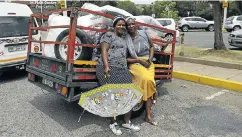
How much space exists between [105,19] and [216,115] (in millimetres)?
2481


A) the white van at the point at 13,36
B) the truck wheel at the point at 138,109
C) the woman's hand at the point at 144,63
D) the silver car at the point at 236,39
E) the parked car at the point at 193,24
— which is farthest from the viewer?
the parked car at the point at 193,24

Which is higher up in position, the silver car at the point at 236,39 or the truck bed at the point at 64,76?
the silver car at the point at 236,39

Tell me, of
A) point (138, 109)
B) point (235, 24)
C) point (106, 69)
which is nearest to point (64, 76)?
point (106, 69)

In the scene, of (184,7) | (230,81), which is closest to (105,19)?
(230,81)

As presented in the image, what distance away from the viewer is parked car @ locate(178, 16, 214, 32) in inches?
1125

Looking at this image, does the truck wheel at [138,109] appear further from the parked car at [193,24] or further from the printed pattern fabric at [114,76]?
the parked car at [193,24]

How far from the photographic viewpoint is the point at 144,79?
3.98m

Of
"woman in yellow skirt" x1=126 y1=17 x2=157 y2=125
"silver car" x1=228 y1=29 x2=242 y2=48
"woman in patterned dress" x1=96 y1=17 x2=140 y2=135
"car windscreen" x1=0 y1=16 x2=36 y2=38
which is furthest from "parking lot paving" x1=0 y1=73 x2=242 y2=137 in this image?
"silver car" x1=228 y1=29 x2=242 y2=48

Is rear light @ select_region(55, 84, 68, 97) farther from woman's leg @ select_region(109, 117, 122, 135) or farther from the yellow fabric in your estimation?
the yellow fabric

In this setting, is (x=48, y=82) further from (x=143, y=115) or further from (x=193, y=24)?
(x=193, y=24)

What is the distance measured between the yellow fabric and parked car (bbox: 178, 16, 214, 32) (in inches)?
1008

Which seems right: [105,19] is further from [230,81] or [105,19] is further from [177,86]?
[230,81]

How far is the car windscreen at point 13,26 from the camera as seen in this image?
667 cm

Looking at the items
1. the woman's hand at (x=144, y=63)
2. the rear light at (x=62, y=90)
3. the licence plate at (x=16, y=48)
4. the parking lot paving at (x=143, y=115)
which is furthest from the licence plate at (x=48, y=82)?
the licence plate at (x=16, y=48)
